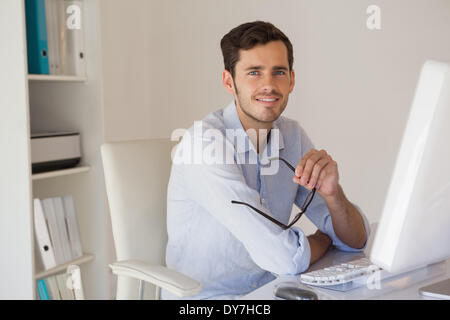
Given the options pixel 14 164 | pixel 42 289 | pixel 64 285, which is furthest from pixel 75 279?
pixel 14 164

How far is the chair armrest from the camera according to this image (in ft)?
3.44

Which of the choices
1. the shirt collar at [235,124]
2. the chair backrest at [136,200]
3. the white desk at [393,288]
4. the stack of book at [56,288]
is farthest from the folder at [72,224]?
the white desk at [393,288]

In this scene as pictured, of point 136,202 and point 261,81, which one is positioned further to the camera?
point 261,81

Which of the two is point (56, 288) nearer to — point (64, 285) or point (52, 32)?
point (64, 285)

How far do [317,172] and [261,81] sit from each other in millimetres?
420

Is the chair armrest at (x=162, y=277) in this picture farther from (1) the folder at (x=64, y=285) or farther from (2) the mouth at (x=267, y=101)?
(1) the folder at (x=64, y=285)

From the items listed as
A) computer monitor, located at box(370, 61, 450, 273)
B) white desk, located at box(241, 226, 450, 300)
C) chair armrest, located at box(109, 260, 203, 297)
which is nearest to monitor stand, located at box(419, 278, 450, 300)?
white desk, located at box(241, 226, 450, 300)

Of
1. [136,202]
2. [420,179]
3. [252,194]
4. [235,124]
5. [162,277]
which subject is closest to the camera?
[420,179]

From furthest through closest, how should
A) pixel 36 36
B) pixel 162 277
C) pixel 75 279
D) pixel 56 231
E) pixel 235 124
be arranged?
pixel 75 279 < pixel 56 231 < pixel 36 36 < pixel 235 124 < pixel 162 277

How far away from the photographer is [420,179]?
78 cm

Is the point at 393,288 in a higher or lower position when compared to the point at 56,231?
higher

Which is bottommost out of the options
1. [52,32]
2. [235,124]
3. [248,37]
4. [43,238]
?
[43,238]

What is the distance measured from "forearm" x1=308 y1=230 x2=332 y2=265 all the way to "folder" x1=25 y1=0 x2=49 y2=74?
126 centimetres

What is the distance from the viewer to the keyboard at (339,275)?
98 centimetres
